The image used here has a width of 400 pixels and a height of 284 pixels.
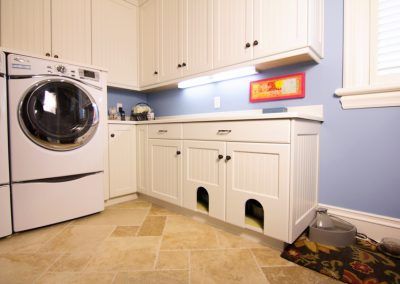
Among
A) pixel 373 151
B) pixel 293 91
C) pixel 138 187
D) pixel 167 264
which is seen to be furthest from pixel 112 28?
pixel 373 151

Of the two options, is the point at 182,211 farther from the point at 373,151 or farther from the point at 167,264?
the point at 373,151

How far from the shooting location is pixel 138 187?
89.7 inches

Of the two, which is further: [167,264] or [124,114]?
[124,114]

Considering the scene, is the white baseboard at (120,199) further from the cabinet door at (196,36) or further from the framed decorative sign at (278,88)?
the framed decorative sign at (278,88)

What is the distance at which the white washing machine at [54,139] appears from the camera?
1447mm

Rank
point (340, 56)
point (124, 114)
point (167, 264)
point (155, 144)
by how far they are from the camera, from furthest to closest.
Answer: point (124, 114), point (155, 144), point (340, 56), point (167, 264)

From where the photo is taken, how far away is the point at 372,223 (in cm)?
139

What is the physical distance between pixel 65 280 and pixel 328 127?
1.85m

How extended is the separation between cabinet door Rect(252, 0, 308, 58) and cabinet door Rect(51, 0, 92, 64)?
1.68 meters

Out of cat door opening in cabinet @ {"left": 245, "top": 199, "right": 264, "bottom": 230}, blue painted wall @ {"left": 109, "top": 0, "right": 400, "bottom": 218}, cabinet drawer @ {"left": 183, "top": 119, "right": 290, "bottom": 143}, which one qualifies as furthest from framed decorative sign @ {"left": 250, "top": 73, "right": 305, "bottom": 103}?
cat door opening in cabinet @ {"left": 245, "top": 199, "right": 264, "bottom": 230}

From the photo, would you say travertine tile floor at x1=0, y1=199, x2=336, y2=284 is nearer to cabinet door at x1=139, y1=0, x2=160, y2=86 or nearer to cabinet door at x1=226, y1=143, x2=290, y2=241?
cabinet door at x1=226, y1=143, x2=290, y2=241

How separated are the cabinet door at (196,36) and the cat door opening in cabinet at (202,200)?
108cm

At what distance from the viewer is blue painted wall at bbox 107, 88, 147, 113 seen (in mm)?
2595

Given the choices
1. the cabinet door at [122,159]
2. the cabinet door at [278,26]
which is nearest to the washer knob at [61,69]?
the cabinet door at [122,159]
